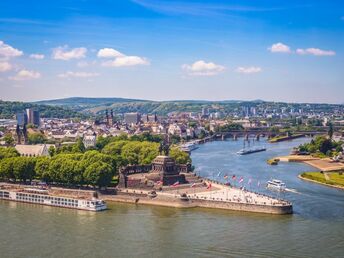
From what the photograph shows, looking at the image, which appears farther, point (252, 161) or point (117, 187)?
point (252, 161)

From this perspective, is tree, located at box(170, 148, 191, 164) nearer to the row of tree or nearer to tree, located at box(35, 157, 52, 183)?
the row of tree

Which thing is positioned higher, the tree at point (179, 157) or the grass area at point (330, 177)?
the tree at point (179, 157)

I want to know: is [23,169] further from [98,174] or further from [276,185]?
[276,185]

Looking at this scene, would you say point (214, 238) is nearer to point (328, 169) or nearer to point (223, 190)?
point (223, 190)

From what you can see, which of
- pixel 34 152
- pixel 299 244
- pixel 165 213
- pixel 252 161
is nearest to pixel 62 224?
pixel 165 213

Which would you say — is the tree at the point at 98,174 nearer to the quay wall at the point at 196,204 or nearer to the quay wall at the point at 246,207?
the quay wall at the point at 196,204

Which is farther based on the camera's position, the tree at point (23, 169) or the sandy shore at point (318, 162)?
the sandy shore at point (318, 162)

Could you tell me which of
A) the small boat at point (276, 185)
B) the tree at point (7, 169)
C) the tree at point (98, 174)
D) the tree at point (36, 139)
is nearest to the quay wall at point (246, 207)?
the tree at point (98, 174)
